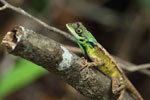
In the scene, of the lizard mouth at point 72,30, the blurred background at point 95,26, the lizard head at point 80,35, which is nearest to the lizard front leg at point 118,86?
the lizard head at point 80,35

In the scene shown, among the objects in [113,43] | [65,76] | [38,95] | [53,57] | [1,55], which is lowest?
[38,95]

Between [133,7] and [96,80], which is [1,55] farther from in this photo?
[96,80]

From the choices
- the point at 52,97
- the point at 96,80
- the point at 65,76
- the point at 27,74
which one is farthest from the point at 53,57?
the point at 52,97

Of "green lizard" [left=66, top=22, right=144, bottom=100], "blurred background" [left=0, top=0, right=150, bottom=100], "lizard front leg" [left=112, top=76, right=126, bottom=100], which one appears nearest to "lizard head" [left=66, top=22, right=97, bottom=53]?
"green lizard" [left=66, top=22, right=144, bottom=100]

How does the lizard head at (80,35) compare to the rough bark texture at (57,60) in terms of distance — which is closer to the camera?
the rough bark texture at (57,60)

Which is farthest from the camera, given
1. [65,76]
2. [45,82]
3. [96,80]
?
[45,82]

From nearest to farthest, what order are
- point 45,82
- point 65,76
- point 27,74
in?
point 65,76, point 27,74, point 45,82

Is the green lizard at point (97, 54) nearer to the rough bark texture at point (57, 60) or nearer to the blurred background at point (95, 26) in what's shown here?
the rough bark texture at point (57, 60)
